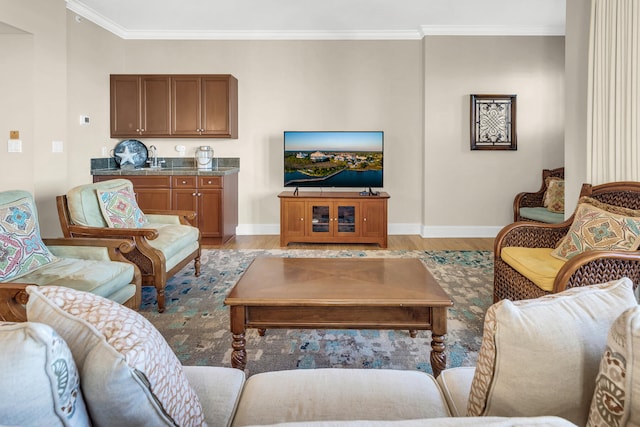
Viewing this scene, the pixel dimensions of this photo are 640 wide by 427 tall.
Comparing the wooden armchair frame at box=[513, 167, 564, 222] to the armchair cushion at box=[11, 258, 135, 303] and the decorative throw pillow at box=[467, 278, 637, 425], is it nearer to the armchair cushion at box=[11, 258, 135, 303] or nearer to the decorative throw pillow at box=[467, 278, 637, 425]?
the armchair cushion at box=[11, 258, 135, 303]

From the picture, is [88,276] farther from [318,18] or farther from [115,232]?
[318,18]

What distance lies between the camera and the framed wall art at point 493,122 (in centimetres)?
605

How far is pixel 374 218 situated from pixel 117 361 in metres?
5.02

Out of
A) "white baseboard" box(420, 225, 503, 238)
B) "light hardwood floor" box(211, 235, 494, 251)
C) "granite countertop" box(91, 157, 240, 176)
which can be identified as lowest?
"light hardwood floor" box(211, 235, 494, 251)

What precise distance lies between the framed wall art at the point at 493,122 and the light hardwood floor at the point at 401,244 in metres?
1.29

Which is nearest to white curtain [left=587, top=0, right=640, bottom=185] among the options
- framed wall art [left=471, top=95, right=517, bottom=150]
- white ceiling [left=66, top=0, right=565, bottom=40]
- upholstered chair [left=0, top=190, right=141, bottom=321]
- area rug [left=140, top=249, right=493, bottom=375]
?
area rug [left=140, top=249, right=493, bottom=375]

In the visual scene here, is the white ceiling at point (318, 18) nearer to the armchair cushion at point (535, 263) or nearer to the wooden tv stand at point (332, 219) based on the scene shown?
the wooden tv stand at point (332, 219)

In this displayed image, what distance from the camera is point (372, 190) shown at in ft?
20.7

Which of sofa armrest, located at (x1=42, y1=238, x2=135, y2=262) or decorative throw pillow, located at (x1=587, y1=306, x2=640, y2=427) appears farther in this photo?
sofa armrest, located at (x1=42, y1=238, x2=135, y2=262)

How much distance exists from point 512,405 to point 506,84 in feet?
19.6

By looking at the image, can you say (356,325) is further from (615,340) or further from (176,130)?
(176,130)

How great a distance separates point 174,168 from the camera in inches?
247

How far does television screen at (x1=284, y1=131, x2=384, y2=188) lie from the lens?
6000 millimetres

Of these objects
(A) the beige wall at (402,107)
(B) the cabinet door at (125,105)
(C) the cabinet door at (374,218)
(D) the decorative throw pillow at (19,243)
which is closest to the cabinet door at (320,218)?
(C) the cabinet door at (374,218)
